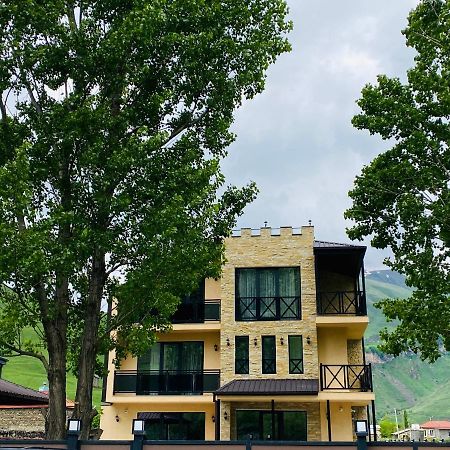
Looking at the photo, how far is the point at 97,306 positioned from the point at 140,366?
10408mm

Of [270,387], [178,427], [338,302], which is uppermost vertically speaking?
[338,302]

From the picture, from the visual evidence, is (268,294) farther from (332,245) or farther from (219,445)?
(219,445)

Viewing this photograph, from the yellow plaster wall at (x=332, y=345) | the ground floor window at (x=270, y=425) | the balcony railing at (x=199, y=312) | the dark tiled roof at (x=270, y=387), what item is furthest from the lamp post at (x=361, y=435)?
the balcony railing at (x=199, y=312)

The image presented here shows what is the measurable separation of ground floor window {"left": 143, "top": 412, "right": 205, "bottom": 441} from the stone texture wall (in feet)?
6.36

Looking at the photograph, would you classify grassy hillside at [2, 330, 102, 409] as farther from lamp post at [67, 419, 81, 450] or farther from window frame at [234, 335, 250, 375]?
lamp post at [67, 419, 81, 450]

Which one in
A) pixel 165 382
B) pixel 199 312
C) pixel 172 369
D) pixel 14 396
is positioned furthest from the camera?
pixel 199 312

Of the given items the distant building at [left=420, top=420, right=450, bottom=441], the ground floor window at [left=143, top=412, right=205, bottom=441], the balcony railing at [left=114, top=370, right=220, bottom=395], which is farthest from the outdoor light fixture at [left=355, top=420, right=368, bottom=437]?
the distant building at [left=420, top=420, right=450, bottom=441]

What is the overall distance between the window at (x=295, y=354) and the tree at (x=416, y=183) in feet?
25.2

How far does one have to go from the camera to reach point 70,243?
11055 mm

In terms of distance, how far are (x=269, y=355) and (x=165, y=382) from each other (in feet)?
13.0

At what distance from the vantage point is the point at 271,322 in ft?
68.9

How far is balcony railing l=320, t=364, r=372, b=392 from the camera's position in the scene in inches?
754

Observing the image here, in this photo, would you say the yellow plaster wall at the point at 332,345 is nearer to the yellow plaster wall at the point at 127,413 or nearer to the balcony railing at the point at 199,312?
the balcony railing at the point at 199,312

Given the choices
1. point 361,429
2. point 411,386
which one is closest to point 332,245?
point 361,429
